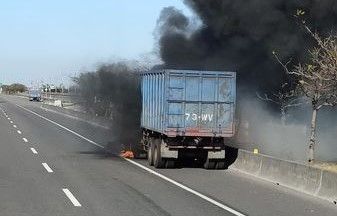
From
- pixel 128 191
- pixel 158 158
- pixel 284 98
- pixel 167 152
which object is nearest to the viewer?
pixel 128 191

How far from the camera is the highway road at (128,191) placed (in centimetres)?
1013

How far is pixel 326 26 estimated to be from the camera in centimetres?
2350

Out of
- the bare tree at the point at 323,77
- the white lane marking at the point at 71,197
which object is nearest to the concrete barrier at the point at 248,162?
the bare tree at the point at 323,77

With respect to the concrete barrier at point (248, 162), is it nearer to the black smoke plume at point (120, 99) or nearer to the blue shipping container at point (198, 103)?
the blue shipping container at point (198, 103)

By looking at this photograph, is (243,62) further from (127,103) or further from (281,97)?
(127,103)

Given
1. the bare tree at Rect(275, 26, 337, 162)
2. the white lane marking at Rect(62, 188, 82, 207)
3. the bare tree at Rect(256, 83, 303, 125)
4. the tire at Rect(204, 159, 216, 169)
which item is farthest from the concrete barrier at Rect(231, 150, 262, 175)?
the bare tree at Rect(256, 83, 303, 125)

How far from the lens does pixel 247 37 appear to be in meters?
25.5

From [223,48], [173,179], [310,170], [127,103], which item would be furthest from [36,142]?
[310,170]

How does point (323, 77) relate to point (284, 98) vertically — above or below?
above

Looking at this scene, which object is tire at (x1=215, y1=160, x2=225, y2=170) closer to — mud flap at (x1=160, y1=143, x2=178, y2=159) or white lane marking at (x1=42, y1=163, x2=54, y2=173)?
mud flap at (x1=160, y1=143, x2=178, y2=159)

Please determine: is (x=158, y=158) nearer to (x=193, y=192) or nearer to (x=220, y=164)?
(x=220, y=164)

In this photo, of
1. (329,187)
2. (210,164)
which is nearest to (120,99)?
(210,164)

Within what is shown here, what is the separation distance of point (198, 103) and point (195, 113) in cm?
29

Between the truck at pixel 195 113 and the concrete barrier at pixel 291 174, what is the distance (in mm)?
911
